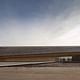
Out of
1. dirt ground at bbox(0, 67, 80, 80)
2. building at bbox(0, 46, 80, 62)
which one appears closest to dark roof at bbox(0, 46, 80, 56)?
building at bbox(0, 46, 80, 62)

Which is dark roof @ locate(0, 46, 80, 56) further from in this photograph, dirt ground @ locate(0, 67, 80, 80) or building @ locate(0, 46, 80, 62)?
dirt ground @ locate(0, 67, 80, 80)

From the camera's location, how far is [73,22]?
110 centimetres

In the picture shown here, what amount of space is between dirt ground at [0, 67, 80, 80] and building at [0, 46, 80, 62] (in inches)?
3.6

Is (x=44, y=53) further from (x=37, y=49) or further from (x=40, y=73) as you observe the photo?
(x=40, y=73)

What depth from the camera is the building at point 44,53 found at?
1044 mm

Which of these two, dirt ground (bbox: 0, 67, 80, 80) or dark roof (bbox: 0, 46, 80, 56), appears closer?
dirt ground (bbox: 0, 67, 80, 80)

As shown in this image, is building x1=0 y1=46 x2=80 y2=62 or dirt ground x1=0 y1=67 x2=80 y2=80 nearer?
dirt ground x1=0 y1=67 x2=80 y2=80

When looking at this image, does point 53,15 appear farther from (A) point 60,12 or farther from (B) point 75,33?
(B) point 75,33

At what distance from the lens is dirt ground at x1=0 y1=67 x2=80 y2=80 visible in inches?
32.6

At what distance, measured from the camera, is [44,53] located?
108 cm

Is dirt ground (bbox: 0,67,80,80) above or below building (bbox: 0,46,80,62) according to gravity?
below

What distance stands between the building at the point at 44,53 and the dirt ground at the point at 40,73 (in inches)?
3.6

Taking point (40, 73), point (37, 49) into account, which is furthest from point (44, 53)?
point (40, 73)

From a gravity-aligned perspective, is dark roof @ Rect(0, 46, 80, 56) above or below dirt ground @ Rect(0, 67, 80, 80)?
above
